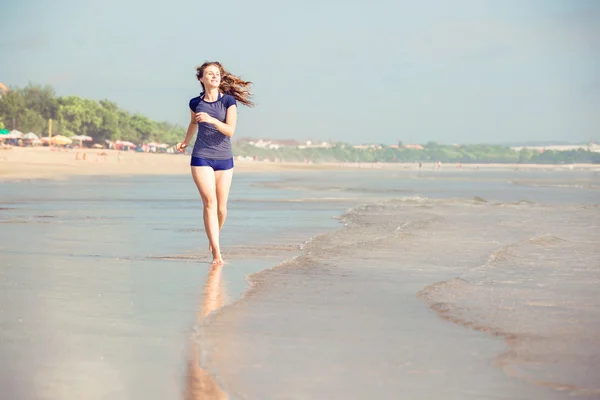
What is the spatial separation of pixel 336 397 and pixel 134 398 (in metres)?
0.76

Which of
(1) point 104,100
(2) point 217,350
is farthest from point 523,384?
(1) point 104,100

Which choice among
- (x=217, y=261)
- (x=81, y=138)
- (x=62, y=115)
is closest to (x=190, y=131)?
(x=217, y=261)

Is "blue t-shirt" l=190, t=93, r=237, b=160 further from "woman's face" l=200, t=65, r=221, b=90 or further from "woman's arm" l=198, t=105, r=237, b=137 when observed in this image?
"woman's face" l=200, t=65, r=221, b=90

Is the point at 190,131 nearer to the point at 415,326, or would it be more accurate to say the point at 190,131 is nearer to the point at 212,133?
the point at 212,133

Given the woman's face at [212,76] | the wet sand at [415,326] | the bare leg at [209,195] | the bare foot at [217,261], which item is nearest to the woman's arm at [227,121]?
the woman's face at [212,76]

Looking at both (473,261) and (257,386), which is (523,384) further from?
(473,261)

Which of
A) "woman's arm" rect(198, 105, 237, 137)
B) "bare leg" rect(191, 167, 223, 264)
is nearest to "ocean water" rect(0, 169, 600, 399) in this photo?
"bare leg" rect(191, 167, 223, 264)

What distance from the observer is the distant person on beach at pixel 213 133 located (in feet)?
28.0

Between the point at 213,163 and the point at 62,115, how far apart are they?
363ft

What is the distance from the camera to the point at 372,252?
947 cm

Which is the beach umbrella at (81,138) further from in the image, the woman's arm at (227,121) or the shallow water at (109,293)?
the woman's arm at (227,121)

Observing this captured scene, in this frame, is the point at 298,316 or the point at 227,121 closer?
the point at 298,316

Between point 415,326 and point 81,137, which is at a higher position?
point 415,326

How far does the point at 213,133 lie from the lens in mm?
8609
